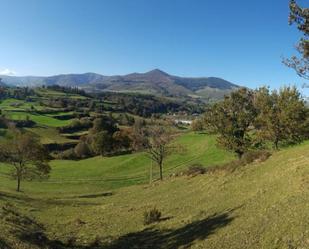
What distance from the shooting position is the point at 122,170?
308ft

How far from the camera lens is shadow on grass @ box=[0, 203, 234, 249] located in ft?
72.9

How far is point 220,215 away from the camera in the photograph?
2453 cm

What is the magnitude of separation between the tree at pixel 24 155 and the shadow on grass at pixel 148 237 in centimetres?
4015

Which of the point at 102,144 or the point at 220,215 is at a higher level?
the point at 220,215

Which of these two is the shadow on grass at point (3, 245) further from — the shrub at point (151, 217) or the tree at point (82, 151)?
the tree at point (82, 151)

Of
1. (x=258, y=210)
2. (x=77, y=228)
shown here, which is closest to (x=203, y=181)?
(x=77, y=228)

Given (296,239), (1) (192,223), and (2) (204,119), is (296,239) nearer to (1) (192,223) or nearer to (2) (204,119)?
(1) (192,223)

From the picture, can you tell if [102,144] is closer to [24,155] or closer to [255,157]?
[24,155]

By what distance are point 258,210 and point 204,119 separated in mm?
40920

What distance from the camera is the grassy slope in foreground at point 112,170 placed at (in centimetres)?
7262

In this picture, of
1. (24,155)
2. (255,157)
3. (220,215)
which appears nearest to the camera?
(220,215)

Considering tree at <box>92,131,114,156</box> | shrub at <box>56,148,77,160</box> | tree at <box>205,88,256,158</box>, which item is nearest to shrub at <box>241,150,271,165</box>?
tree at <box>205,88,256,158</box>

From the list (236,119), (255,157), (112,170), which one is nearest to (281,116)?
(236,119)

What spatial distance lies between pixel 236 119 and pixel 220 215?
37.3 m
